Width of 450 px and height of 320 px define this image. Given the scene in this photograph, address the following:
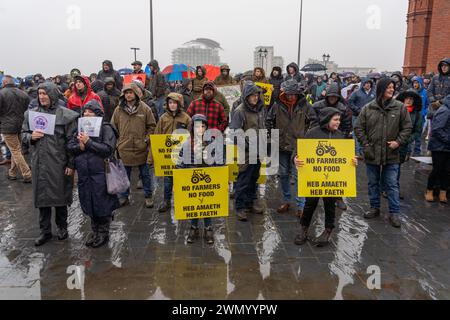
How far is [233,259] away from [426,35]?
1202 inches

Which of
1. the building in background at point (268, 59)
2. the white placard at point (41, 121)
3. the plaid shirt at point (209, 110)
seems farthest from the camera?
the building in background at point (268, 59)

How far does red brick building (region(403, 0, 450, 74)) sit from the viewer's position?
24812 millimetres

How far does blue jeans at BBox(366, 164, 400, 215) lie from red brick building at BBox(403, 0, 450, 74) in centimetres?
2340

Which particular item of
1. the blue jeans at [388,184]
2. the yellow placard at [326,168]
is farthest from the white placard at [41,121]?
the blue jeans at [388,184]

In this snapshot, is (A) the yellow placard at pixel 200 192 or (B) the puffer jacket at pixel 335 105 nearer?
(A) the yellow placard at pixel 200 192

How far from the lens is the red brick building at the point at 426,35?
977 inches

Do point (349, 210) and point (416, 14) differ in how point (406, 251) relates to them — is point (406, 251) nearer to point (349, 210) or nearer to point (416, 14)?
point (349, 210)

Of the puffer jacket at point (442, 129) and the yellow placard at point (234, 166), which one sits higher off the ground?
the puffer jacket at point (442, 129)

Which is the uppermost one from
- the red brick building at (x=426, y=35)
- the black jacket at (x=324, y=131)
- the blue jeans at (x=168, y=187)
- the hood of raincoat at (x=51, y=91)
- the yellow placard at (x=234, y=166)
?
the red brick building at (x=426, y=35)

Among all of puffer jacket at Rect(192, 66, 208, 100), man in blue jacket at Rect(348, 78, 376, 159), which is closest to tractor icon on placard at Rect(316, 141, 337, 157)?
man in blue jacket at Rect(348, 78, 376, 159)

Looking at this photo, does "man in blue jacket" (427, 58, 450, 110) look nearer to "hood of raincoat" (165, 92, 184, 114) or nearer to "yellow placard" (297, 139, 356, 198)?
"yellow placard" (297, 139, 356, 198)

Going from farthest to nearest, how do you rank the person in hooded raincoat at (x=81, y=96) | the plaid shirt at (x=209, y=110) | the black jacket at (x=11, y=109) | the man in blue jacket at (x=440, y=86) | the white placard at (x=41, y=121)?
the black jacket at (x=11, y=109) → the man in blue jacket at (x=440, y=86) → the person in hooded raincoat at (x=81, y=96) → the plaid shirt at (x=209, y=110) → the white placard at (x=41, y=121)

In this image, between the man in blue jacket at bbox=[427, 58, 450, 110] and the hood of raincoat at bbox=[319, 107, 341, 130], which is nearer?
the hood of raincoat at bbox=[319, 107, 341, 130]

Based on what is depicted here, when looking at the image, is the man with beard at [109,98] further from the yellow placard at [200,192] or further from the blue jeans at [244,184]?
the yellow placard at [200,192]
